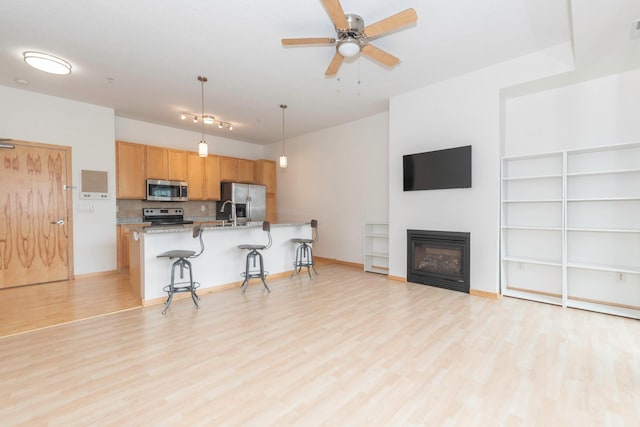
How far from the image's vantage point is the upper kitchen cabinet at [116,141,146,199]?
5609mm

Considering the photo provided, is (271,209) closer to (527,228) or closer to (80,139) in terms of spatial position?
(80,139)

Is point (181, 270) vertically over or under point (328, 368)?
over

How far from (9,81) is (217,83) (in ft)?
10.0

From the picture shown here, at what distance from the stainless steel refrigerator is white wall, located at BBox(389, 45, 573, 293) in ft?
12.4

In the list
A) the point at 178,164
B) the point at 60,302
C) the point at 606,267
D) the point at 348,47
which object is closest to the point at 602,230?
the point at 606,267

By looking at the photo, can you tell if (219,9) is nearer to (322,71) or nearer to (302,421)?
(322,71)

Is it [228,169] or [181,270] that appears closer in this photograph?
[181,270]

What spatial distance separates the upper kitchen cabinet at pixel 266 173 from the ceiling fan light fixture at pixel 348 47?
17.0ft

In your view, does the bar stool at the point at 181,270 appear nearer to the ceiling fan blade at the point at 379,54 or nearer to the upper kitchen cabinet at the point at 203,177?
the ceiling fan blade at the point at 379,54

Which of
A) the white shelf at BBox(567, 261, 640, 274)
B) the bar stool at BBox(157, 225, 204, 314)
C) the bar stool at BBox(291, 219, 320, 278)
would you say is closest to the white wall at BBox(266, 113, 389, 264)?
the bar stool at BBox(291, 219, 320, 278)

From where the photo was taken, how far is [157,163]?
6066mm

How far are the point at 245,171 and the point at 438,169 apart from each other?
498 cm

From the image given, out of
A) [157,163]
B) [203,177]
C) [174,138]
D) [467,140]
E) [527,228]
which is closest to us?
[527,228]

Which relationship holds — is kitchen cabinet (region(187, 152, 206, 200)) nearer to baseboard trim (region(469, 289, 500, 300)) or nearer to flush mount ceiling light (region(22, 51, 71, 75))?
A: flush mount ceiling light (region(22, 51, 71, 75))
